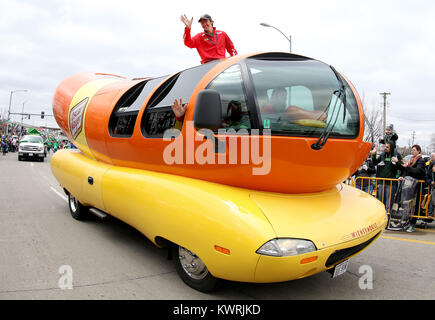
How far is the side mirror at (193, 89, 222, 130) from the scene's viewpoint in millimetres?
2895

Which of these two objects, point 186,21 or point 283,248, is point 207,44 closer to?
point 186,21

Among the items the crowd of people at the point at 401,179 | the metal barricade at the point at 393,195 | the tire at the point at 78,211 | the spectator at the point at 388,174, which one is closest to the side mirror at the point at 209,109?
the tire at the point at 78,211

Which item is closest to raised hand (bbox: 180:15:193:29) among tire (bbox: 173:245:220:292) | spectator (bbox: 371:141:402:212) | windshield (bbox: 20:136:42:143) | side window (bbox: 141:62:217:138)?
side window (bbox: 141:62:217:138)

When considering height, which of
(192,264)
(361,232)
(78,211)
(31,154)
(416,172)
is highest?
(416,172)

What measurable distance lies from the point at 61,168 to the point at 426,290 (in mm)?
5819

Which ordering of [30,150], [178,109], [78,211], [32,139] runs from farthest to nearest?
[32,139]
[30,150]
[78,211]
[178,109]

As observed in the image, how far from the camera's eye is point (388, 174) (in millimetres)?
6840

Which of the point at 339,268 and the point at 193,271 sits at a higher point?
the point at 339,268

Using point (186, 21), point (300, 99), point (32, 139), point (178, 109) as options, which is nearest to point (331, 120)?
point (300, 99)

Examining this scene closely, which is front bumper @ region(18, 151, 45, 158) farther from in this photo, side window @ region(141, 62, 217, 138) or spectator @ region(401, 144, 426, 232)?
spectator @ region(401, 144, 426, 232)

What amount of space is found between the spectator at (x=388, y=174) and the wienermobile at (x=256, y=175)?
11.1 ft

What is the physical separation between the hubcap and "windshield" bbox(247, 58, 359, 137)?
1.40 meters

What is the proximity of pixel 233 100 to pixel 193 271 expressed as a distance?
5.51 ft

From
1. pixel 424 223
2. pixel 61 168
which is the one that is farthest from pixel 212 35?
pixel 424 223
